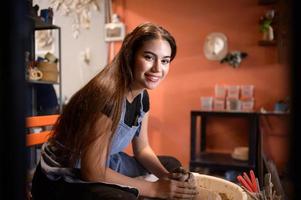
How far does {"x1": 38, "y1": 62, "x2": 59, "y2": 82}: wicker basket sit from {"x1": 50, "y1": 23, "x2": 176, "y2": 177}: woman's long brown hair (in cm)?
10

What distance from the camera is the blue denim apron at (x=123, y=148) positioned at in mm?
628

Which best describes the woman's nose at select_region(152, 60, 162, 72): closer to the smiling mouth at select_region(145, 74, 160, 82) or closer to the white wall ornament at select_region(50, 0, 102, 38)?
the smiling mouth at select_region(145, 74, 160, 82)

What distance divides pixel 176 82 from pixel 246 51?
65 cm

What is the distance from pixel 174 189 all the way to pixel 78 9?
0.43 m

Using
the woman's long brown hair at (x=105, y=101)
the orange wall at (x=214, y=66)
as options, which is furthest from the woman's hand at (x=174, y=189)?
the orange wall at (x=214, y=66)

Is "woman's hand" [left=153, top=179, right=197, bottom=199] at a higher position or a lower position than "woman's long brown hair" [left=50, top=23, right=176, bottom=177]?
lower

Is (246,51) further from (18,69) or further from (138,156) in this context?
(18,69)

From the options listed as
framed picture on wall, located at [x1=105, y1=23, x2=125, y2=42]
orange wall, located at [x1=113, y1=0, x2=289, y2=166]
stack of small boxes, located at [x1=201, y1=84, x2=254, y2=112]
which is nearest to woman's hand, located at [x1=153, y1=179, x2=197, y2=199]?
framed picture on wall, located at [x1=105, y1=23, x2=125, y2=42]

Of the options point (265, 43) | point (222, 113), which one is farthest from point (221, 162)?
point (265, 43)

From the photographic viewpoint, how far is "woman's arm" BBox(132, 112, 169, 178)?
0.76 meters

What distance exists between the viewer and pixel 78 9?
64cm

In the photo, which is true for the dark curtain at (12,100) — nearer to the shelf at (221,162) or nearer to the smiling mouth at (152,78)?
the smiling mouth at (152,78)

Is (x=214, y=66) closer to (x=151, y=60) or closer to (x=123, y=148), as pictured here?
(x=123, y=148)

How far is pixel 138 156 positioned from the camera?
0.79 metres
